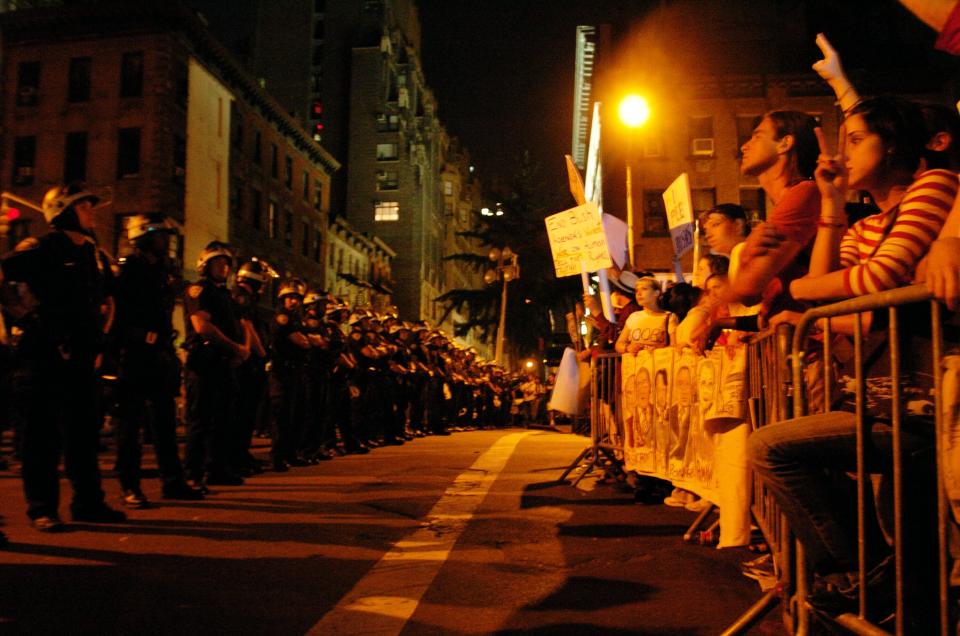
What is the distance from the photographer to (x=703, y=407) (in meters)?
5.39

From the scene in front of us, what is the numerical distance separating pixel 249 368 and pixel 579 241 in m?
4.12

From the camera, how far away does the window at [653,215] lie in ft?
132

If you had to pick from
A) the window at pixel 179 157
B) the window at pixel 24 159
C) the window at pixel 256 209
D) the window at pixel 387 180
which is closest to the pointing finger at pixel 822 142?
the window at pixel 179 157

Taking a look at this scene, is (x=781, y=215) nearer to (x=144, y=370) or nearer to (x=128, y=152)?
(x=144, y=370)

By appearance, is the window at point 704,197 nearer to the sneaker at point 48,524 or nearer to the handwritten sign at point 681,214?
the handwritten sign at point 681,214

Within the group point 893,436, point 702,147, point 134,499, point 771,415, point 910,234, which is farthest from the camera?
point 702,147

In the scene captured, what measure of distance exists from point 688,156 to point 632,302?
32360 mm

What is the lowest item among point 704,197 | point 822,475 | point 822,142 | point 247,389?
point 822,475

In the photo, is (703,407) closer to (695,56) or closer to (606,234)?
(606,234)

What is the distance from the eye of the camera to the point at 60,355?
6.05 meters

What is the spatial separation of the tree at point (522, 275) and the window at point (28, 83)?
2181 centimetres

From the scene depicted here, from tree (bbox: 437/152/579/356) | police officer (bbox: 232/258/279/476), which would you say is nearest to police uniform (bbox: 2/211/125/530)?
police officer (bbox: 232/258/279/476)

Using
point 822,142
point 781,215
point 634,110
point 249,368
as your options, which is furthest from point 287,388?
point 822,142

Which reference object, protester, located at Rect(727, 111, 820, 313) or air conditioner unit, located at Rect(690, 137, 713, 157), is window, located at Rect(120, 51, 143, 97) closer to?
air conditioner unit, located at Rect(690, 137, 713, 157)
